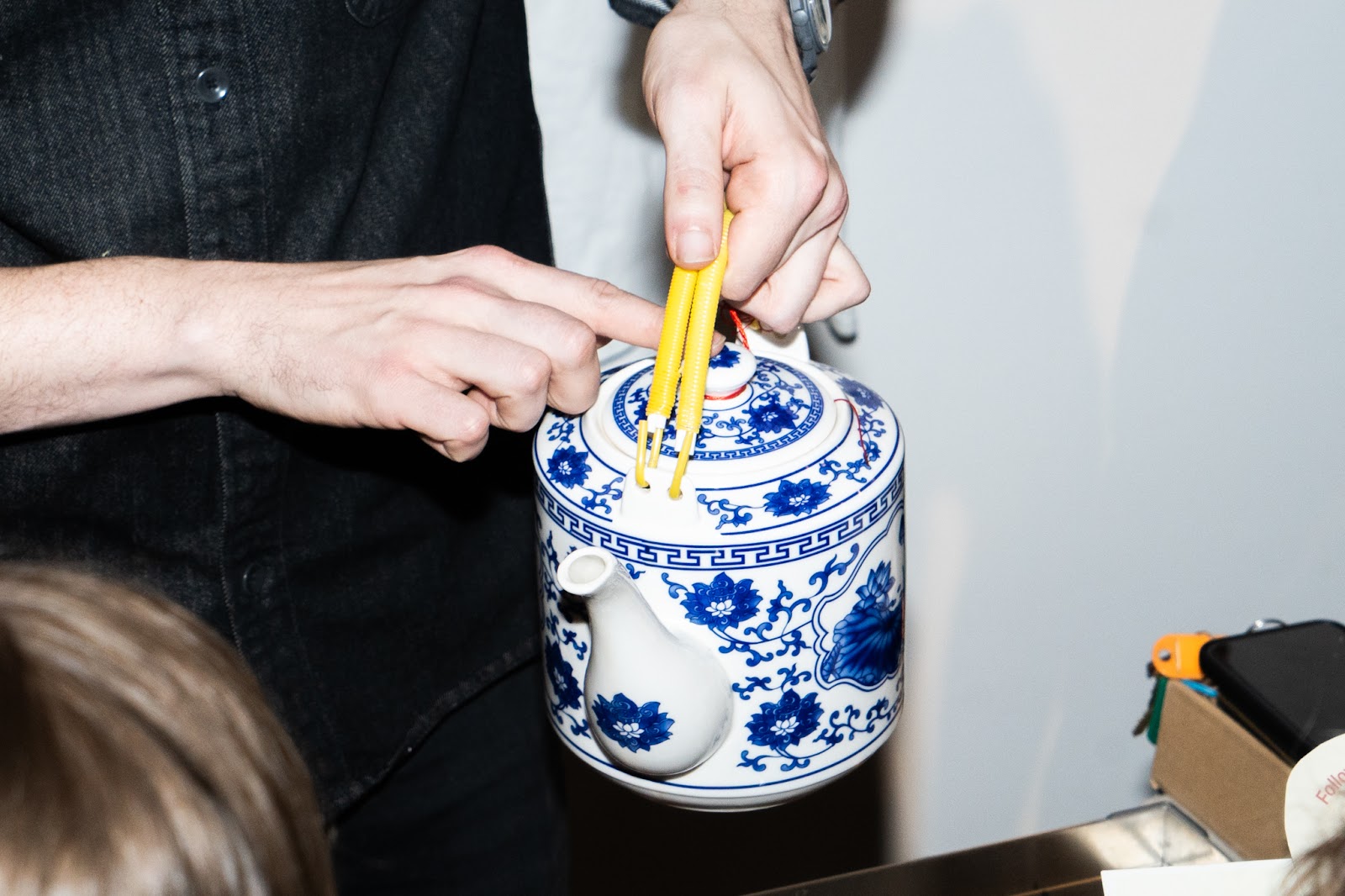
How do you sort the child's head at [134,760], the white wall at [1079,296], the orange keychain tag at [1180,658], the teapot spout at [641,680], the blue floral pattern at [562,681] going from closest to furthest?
the child's head at [134,760] < the teapot spout at [641,680] < the blue floral pattern at [562,681] < the orange keychain tag at [1180,658] < the white wall at [1079,296]

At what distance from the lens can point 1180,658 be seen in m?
0.88

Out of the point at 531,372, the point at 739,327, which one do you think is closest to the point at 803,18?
the point at 739,327

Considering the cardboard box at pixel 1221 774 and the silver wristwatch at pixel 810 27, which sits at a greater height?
the silver wristwatch at pixel 810 27

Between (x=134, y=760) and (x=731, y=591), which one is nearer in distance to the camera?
(x=134, y=760)

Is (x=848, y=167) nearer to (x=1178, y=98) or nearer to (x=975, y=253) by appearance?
(x=975, y=253)

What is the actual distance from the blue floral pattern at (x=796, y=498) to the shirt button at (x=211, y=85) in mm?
470

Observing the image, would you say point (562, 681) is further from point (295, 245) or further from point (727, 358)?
point (295, 245)

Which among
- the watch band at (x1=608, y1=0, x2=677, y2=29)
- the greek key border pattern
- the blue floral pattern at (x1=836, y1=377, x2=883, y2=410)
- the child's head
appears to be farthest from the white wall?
the child's head

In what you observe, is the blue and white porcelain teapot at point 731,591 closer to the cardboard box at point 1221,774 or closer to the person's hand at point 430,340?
the person's hand at point 430,340

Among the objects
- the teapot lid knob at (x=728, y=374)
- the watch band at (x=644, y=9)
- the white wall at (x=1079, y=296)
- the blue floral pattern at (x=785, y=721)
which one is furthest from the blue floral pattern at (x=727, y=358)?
the white wall at (x=1079, y=296)

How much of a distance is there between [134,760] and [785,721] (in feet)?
1.29

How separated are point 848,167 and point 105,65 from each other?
878 mm

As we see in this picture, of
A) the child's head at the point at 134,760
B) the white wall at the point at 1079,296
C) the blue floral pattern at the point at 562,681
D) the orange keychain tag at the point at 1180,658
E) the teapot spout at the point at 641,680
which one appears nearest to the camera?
the child's head at the point at 134,760

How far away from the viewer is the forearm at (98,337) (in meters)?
0.74
